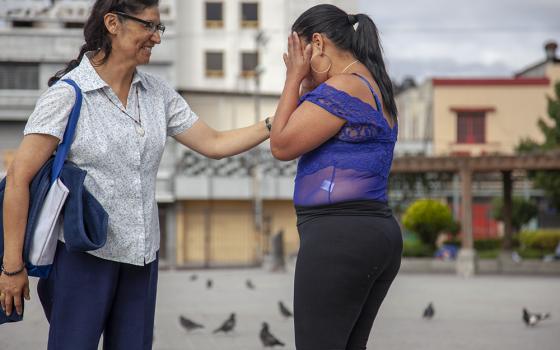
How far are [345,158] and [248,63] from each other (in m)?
46.2

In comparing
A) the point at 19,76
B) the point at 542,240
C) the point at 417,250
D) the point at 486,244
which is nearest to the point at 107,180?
the point at 417,250

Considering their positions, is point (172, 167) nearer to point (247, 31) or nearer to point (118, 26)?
point (247, 31)

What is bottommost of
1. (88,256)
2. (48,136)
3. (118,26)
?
(88,256)

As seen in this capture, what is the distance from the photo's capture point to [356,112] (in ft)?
12.8

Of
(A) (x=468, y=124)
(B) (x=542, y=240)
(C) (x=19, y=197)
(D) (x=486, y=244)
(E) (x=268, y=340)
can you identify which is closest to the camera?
(C) (x=19, y=197)

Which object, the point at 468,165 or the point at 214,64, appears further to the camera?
the point at 214,64

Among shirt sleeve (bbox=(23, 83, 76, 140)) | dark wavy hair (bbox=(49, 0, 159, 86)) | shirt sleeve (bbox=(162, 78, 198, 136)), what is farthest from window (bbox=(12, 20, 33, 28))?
shirt sleeve (bbox=(23, 83, 76, 140))

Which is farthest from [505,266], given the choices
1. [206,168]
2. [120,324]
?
[120,324]

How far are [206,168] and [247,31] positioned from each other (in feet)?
21.9

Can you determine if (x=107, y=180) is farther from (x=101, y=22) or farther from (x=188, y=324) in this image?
(x=188, y=324)

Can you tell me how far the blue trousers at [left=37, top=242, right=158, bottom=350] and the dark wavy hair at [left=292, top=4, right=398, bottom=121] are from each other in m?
1.06

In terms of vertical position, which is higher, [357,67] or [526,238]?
[357,67]

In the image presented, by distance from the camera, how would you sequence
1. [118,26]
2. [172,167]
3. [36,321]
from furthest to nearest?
[172,167] < [36,321] < [118,26]

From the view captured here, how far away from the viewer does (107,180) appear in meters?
4.04
